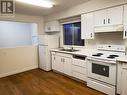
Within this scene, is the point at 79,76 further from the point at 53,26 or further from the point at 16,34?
the point at 16,34

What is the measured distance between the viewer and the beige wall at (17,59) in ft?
13.9

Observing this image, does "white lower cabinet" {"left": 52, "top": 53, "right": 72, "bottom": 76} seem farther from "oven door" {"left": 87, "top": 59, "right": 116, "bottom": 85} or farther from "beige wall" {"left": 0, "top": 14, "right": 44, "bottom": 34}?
"beige wall" {"left": 0, "top": 14, "right": 44, "bottom": 34}

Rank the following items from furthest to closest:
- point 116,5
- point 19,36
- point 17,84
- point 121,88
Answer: point 19,36, point 17,84, point 116,5, point 121,88

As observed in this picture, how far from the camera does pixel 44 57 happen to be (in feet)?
15.6

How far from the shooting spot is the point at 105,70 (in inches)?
106

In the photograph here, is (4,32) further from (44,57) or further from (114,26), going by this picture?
(114,26)

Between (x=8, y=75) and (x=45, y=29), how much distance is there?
101 inches

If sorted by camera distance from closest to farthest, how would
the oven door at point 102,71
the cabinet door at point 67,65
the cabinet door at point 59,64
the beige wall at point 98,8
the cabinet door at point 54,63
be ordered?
1. the oven door at point 102,71
2. the beige wall at point 98,8
3. the cabinet door at point 67,65
4. the cabinet door at point 59,64
5. the cabinet door at point 54,63

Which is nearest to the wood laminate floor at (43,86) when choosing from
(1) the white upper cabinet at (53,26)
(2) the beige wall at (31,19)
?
(1) the white upper cabinet at (53,26)

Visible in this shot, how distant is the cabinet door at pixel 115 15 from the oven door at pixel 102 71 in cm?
102

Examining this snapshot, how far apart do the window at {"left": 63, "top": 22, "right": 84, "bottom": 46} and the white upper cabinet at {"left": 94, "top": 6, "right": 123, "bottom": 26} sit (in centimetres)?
115

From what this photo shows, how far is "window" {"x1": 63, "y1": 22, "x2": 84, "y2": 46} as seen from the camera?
14.0ft

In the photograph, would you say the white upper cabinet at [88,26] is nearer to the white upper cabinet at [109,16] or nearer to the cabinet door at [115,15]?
the white upper cabinet at [109,16]

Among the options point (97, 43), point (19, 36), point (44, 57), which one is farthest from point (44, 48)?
point (97, 43)
